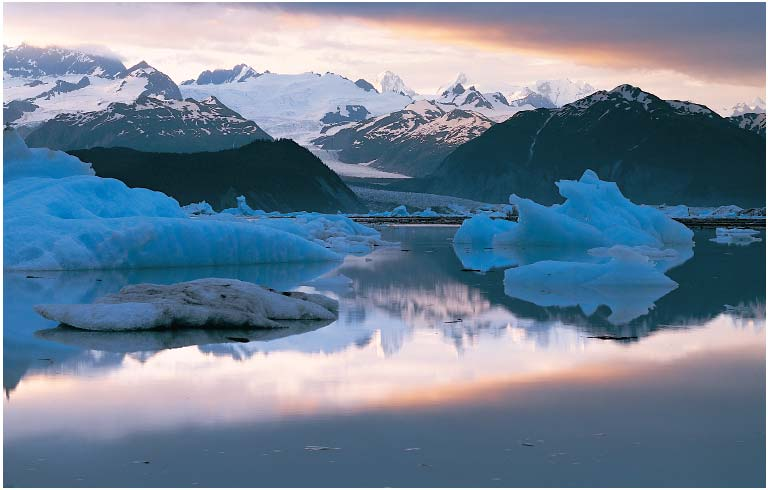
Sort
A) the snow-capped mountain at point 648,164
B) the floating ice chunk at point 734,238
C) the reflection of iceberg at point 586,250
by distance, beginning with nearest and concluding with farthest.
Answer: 1. the reflection of iceberg at point 586,250
2. the floating ice chunk at point 734,238
3. the snow-capped mountain at point 648,164

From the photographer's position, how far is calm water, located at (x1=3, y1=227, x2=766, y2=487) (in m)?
6.72

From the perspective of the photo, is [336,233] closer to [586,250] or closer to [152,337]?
[586,250]

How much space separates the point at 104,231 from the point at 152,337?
12100mm

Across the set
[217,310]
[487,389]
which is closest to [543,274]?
[217,310]

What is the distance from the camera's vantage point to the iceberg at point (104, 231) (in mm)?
22891

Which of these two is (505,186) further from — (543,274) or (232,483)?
(232,483)

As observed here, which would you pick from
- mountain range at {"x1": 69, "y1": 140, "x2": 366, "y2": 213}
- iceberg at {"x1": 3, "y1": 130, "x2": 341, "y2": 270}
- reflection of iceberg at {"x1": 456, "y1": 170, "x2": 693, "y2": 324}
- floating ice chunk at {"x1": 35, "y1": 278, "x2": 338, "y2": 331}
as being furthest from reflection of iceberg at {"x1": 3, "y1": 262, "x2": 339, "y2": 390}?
mountain range at {"x1": 69, "y1": 140, "x2": 366, "y2": 213}

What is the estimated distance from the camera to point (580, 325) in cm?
1352

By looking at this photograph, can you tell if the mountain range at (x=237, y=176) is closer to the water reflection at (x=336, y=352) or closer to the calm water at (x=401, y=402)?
the water reflection at (x=336, y=352)

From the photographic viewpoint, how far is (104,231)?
2345cm

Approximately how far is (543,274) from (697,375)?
9.28 m

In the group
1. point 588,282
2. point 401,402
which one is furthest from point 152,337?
point 588,282

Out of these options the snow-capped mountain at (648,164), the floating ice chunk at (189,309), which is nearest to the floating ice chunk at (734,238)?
the floating ice chunk at (189,309)

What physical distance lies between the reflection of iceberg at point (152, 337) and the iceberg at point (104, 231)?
35.1 feet
